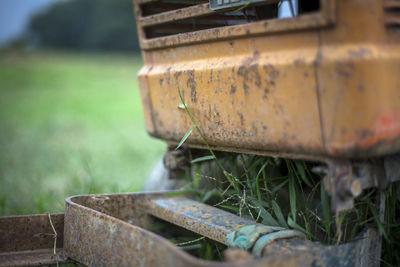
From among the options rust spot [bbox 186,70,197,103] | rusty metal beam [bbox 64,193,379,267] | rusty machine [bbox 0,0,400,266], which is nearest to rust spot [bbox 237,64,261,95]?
rusty machine [bbox 0,0,400,266]

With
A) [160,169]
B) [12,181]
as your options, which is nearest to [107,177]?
[12,181]

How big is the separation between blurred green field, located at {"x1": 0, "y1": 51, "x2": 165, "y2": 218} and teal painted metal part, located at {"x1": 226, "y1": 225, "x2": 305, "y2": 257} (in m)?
1.12

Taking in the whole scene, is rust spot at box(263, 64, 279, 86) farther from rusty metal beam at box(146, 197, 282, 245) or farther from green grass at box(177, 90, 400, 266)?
rusty metal beam at box(146, 197, 282, 245)

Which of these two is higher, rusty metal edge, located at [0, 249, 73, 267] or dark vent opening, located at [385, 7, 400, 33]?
dark vent opening, located at [385, 7, 400, 33]

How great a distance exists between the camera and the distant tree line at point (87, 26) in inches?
928

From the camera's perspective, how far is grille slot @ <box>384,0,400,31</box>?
1332mm

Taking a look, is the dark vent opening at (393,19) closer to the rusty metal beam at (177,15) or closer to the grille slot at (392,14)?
the grille slot at (392,14)

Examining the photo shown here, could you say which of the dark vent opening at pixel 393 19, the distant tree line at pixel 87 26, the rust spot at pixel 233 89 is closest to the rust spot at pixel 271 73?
the rust spot at pixel 233 89

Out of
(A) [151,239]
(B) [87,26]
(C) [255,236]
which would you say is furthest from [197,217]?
(B) [87,26]

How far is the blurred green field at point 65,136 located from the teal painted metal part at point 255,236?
1.12 metres

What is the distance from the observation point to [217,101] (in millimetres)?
1724

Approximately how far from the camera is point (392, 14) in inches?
53.1

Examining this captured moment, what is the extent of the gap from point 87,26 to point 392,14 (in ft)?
82.4

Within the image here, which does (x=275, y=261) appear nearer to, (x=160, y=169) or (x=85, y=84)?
(x=160, y=169)
